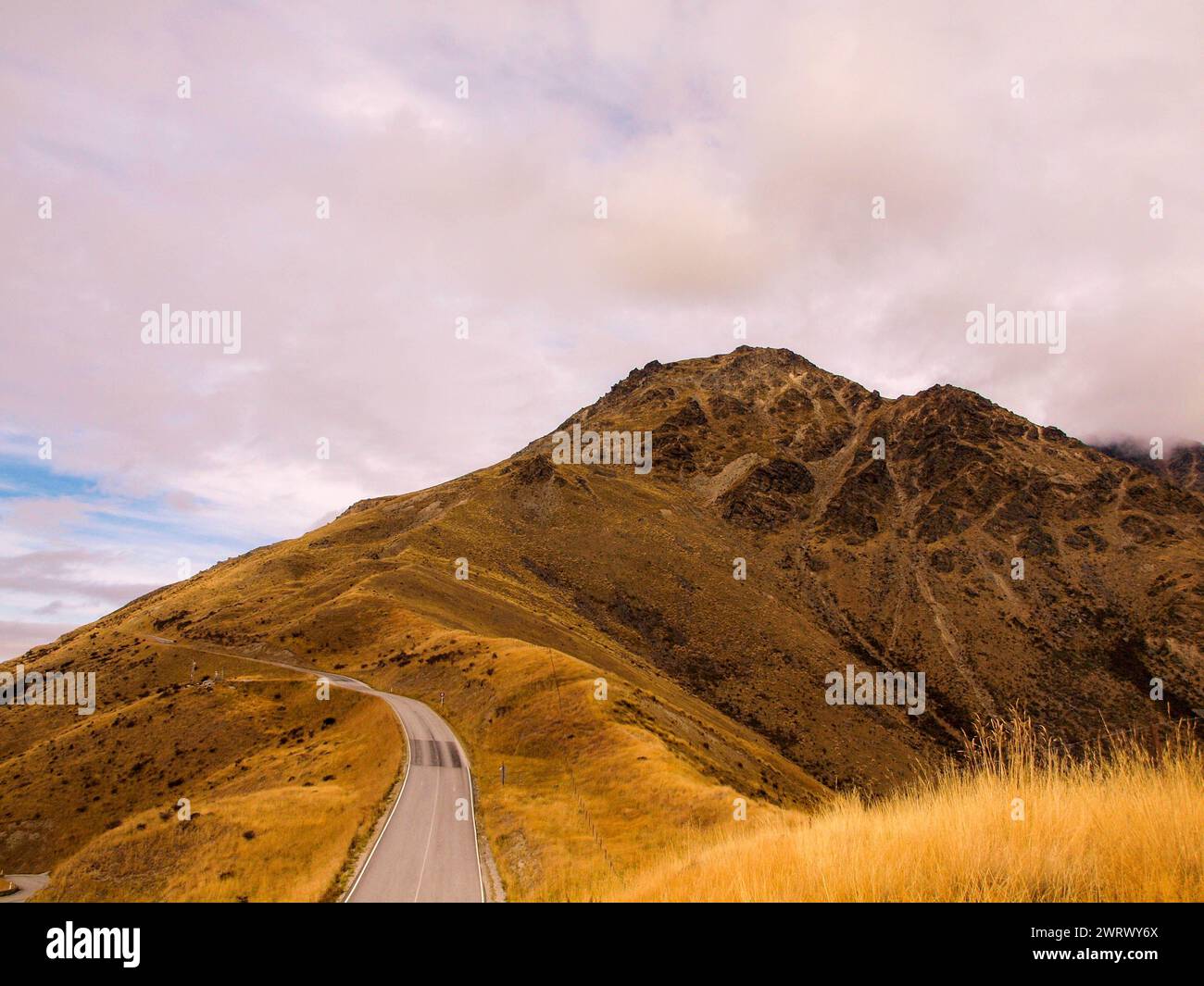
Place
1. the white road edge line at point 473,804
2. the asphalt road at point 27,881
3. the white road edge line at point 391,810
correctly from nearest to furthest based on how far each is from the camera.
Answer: the white road edge line at point 391,810
the white road edge line at point 473,804
the asphalt road at point 27,881

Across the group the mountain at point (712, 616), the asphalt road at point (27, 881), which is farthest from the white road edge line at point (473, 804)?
the asphalt road at point (27, 881)

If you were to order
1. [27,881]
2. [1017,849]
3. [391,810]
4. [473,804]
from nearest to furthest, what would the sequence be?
[1017,849]
[391,810]
[473,804]
[27,881]

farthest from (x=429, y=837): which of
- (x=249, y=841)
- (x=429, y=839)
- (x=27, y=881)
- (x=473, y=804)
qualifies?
(x=27, y=881)

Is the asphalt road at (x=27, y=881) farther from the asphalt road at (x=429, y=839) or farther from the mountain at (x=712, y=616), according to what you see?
the asphalt road at (x=429, y=839)

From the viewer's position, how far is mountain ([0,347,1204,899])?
38.2 meters

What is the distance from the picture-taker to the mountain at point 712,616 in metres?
38.2

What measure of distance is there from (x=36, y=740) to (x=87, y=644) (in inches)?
872

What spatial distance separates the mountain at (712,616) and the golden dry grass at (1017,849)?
838 cm

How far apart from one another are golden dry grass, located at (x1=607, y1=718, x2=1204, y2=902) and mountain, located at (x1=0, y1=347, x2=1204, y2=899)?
8376 mm

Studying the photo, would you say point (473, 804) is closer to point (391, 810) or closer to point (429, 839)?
point (391, 810)

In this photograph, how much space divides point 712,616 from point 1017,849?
111204mm

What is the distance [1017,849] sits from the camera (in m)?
4.35

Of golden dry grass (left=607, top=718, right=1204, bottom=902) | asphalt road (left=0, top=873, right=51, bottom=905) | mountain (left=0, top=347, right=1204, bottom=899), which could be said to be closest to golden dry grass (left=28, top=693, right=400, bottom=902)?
mountain (left=0, top=347, right=1204, bottom=899)
